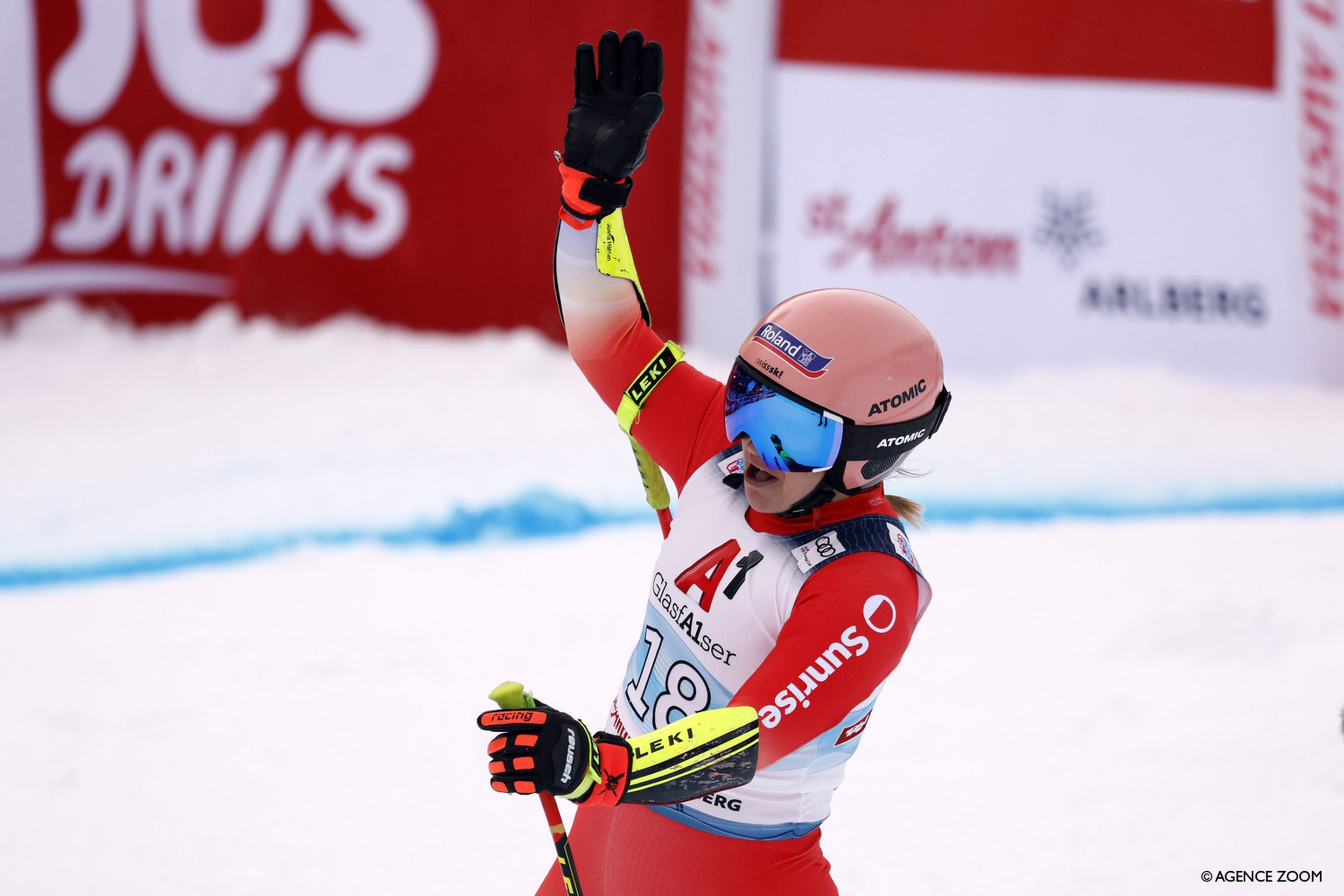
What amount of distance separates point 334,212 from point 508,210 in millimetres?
1067

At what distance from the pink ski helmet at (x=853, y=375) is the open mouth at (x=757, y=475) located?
0.05 m

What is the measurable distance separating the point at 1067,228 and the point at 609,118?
6424 millimetres

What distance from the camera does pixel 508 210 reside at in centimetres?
777

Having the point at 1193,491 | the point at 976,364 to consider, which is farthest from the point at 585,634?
→ the point at 976,364

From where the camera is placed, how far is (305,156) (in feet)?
24.3

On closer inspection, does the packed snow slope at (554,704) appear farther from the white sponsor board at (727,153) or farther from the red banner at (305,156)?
the red banner at (305,156)

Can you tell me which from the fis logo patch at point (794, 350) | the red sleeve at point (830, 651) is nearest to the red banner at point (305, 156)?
the fis logo patch at point (794, 350)

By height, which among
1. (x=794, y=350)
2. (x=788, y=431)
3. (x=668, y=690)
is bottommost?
(x=668, y=690)

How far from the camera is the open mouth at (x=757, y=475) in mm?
2008

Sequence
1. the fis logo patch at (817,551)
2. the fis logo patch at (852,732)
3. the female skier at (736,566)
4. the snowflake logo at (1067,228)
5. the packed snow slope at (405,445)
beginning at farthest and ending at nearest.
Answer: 1. the snowflake logo at (1067,228)
2. the packed snow slope at (405,445)
3. the fis logo patch at (852,732)
4. the fis logo patch at (817,551)
5. the female skier at (736,566)

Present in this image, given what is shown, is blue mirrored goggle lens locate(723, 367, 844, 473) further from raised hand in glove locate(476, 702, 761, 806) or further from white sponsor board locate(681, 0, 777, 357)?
white sponsor board locate(681, 0, 777, 357)

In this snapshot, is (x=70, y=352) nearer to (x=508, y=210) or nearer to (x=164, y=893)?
(x=508, y=210)

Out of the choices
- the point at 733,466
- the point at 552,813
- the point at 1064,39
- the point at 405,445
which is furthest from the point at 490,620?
the point at 1064,39

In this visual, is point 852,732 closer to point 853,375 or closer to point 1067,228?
point 853,375
